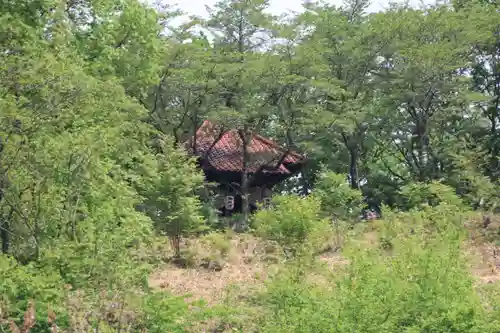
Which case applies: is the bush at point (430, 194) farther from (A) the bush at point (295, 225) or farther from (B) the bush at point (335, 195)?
(A) the bush at point (295, 225)

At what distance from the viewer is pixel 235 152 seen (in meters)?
27.4

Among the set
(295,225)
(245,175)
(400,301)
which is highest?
(245,175)

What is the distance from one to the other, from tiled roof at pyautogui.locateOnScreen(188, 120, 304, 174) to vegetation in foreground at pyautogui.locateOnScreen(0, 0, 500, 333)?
79 centimetres

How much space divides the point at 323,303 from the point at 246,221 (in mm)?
16475

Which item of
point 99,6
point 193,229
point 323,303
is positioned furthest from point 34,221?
point 193,229

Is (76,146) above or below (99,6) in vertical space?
below

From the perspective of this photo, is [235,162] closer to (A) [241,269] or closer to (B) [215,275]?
(A) [241,269]

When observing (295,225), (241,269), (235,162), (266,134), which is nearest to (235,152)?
(235,162)

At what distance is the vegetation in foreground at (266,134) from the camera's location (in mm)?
8359

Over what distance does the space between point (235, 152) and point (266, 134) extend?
5248 millimetres

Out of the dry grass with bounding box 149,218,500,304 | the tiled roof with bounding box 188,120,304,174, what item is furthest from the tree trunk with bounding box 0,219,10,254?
the tiled roof with bounding box 188,120,304,174

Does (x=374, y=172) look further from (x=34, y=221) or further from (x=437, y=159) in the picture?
(x=34, y=221)

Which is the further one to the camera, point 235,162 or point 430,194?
point 235,162

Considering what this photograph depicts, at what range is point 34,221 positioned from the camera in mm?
9281
